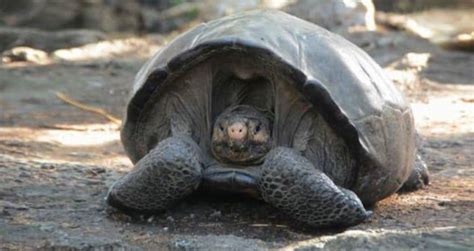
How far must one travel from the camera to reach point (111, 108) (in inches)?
286

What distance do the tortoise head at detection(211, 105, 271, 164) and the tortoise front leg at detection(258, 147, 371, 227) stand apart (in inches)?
5.6

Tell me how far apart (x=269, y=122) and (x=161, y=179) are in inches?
17.0

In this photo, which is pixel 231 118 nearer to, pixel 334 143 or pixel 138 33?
pixel 334 143

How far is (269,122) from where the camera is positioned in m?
3.63

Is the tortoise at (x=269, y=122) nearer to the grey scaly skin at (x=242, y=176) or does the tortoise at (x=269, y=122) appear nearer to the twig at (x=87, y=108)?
the grey scaly skin at (x=242, y=176)

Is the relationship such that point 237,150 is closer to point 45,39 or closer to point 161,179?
point 161,179

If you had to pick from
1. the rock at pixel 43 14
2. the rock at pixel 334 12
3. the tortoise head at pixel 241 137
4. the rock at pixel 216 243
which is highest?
the tortoise head at pixel 241 137

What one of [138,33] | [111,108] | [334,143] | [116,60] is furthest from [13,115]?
[138,33]

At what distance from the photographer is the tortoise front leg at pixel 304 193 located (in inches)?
133

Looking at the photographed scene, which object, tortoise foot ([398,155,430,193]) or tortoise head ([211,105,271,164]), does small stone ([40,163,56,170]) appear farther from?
tortoise foot ([398,155,430,193])

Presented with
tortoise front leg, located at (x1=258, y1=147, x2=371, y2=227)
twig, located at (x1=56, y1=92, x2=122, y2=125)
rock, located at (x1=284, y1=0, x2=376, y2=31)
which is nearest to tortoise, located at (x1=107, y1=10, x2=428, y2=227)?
tortoise front leg, located at (x1=258, y1=147, x2=371, y2=227)

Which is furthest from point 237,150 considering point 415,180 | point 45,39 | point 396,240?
point 45,39

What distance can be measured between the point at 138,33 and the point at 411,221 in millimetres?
8494

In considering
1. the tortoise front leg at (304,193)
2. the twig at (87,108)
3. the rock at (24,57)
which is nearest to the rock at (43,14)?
the rock at (24,57)
